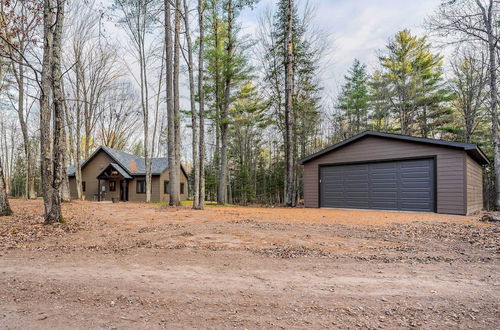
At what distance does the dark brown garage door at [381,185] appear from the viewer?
10094mm

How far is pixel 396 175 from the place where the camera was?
1071 cm

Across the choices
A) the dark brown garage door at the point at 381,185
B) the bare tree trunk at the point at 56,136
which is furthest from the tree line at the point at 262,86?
the bare tree trunk at the point at 56,136

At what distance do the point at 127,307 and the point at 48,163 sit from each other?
6.11 metres

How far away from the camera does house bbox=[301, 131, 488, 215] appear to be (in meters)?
9.48

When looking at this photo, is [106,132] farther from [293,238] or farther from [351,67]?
[293,238]

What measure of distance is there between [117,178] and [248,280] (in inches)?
796

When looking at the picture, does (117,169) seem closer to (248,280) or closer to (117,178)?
(117,178)

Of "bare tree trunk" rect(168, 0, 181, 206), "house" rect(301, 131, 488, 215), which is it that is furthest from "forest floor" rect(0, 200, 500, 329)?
"bare tree trunk" rect(168, 0, 181, 206)

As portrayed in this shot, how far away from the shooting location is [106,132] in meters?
27.8

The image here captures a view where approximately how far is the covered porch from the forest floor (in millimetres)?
15701

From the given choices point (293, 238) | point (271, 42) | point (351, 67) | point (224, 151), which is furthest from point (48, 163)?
point (351, 67)

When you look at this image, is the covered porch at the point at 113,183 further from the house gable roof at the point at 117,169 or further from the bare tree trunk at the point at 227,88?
the bare tree trunk at the point at 227,88

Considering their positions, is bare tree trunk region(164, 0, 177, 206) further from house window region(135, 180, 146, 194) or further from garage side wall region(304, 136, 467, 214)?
house window region(135, 180, 146, 194)

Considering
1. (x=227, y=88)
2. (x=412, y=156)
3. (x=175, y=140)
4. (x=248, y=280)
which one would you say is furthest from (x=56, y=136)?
(x=412, y=156)
